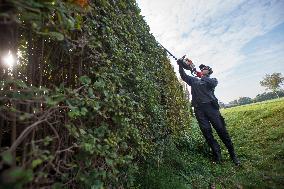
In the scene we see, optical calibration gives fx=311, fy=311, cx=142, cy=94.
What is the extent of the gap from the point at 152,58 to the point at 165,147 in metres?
2.02

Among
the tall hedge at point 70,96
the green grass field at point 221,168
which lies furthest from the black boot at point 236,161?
the tall hedge at point 70,96

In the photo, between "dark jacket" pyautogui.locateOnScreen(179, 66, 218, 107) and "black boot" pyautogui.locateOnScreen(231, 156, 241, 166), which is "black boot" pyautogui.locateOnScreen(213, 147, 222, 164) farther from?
"dark jacket" pyautogui.locateOnScreen(179, 66, 218, 107)

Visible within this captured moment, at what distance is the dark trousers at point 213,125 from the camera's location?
7898mm

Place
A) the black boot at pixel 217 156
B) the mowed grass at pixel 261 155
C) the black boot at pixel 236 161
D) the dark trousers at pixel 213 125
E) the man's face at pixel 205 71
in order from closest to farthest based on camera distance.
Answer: the mowed grass at pixel 261 155 → the black boot at pixel 236 161 → the black boot at pixel 217 156 → the dark trousers at pixel 213 125 → the man's face at pixel 205 71

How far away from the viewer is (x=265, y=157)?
24.0 ft

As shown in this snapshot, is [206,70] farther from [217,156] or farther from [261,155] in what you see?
[261,155]

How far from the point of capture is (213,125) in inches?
319

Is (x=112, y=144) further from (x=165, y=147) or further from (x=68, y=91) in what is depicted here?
(x=165, y=147)

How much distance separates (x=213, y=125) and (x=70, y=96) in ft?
20.4

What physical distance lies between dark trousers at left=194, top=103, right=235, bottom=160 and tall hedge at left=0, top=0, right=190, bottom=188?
10.2 feet

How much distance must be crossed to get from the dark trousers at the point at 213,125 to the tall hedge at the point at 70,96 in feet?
10.2

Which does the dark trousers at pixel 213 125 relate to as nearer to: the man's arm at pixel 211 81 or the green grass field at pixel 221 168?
the green grass field at pixel 221 168

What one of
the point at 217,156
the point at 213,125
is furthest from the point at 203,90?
the point at 217,156

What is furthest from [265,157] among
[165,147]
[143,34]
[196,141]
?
[143,34]
